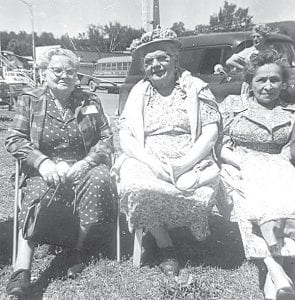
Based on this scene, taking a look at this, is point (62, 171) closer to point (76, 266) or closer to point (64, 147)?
point (64, 147)

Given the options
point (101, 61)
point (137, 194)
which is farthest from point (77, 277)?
point (101, 61)

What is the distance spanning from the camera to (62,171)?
2928 mm

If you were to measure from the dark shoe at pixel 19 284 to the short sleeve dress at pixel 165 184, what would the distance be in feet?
2.60

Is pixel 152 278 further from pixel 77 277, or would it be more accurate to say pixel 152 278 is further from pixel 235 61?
pixel 235 61

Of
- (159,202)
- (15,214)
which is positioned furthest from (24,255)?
(159,202)

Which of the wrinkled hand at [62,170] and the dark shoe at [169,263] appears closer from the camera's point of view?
the wrinkled hand at [62,170]

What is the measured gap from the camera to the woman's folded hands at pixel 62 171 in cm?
290

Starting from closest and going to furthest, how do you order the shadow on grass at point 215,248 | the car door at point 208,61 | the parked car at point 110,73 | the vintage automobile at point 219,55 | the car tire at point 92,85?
1. the shadow on grass at point 215,248
2. the vintage automobile at point 219,55
3. the car door at point 208,61
4. the parked car at point 110,73
5. the car tire at point 92,85

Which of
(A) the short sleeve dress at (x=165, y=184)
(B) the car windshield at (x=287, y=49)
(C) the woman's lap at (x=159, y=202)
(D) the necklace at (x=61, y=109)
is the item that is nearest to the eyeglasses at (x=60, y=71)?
(D) the necklace at (x=61, y=109)

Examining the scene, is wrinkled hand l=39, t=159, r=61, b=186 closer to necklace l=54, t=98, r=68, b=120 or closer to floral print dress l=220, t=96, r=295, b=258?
necklace l=54, t=98, r=68, b=120

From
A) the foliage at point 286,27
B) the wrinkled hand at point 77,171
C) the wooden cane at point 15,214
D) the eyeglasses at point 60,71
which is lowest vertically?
the wooden cane at point 15,214

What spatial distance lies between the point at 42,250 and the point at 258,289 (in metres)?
1.78

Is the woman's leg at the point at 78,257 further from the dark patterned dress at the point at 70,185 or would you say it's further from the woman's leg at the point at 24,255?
the woman's leg at the point at 24,255

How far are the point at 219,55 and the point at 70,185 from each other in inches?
203
